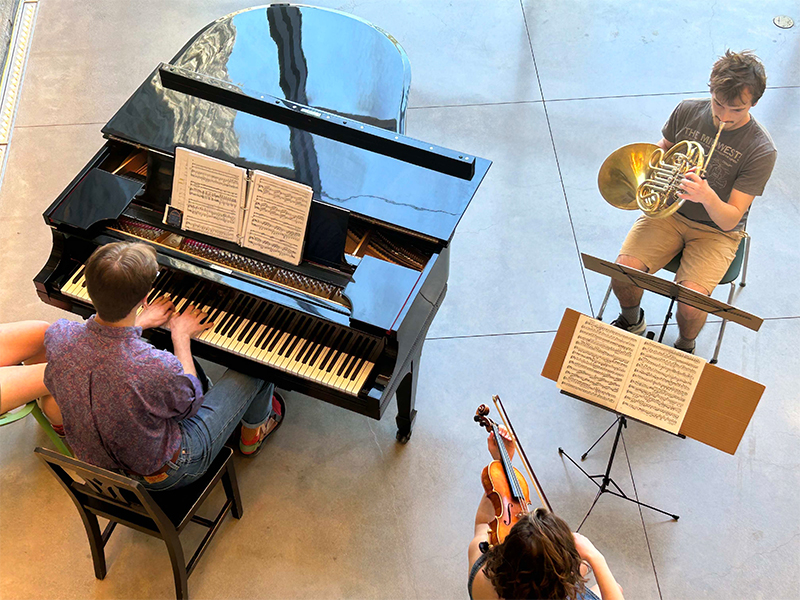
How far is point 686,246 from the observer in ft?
12.1

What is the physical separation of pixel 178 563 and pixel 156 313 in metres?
0.98

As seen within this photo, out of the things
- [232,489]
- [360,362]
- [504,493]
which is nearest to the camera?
[504,493]

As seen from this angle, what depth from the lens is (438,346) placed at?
4027 millimetres

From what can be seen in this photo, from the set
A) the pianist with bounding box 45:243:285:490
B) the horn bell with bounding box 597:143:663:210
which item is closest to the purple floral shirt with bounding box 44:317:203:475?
the pianist with bounding box 45:243:285:490

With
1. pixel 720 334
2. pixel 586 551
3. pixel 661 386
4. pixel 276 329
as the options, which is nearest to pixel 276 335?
pixel 276 329

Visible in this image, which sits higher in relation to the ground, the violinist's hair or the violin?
the violinist's hair

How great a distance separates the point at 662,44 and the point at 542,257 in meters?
2.20

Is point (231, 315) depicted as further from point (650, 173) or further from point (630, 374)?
point (650, 173)

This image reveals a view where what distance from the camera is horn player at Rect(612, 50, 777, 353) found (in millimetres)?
3283

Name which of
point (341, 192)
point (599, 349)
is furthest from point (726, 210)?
point (341, 192)

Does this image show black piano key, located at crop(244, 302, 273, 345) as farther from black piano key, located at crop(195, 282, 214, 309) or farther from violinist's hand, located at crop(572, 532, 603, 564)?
violinist's hand, located at crop(572, 532, 603, 564)

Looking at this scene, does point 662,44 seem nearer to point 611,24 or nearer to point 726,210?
point 611,24

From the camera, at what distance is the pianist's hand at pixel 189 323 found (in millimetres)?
2950

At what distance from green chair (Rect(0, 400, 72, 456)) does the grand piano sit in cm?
43
